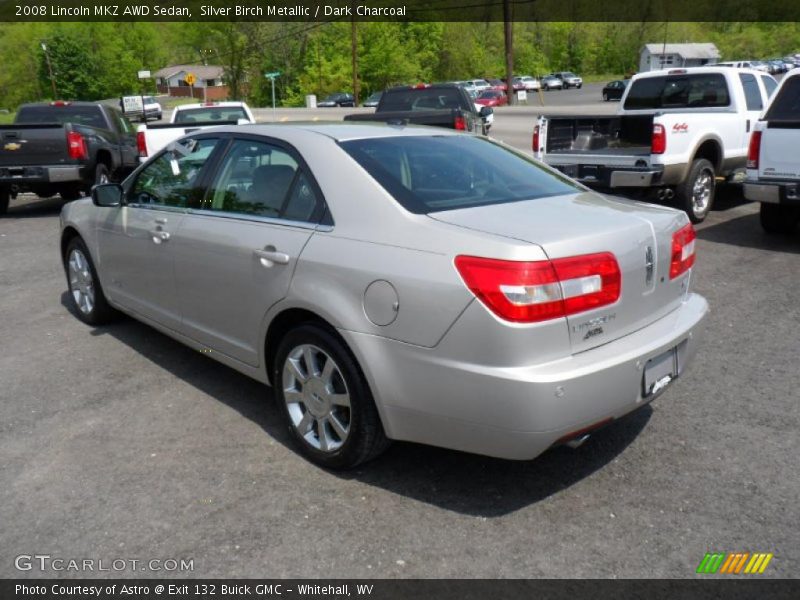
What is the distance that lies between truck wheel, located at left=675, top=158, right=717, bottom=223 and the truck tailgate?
30.5 feet

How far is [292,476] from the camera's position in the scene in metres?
3.59

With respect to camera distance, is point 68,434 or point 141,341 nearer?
point 68,434

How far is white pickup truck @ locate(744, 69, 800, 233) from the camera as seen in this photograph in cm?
779

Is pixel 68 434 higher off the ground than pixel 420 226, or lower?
lower

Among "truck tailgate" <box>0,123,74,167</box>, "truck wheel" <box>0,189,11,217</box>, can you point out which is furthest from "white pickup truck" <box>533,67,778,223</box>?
"truck wheel" <box>0,189,11,217</box>

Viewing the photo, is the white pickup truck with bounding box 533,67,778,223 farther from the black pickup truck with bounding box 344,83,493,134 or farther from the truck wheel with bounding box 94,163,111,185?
the truck wheel with bounding box 94,163,111,185

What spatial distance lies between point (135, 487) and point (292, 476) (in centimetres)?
74

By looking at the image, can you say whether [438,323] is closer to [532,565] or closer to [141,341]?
[532,565]

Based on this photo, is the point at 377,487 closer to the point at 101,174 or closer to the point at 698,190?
the point at 698,190

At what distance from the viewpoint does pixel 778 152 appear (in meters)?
7.91

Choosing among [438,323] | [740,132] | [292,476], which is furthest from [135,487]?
[740,132]
